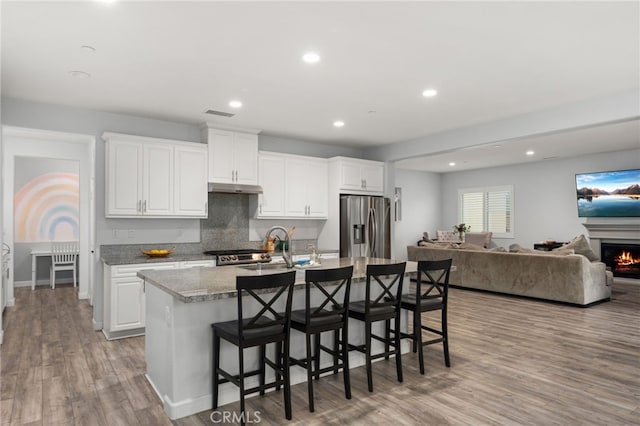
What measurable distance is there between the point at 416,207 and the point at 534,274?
5.21 metres

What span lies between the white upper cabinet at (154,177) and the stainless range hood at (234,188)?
0.12m

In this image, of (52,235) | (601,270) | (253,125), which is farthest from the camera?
(52,235)

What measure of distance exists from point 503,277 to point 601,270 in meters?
1.40

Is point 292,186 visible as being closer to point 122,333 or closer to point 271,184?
point 271,184

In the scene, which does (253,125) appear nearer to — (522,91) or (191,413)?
(522,91)

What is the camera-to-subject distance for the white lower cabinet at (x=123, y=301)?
15.0 feet

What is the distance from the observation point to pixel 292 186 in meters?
6.32

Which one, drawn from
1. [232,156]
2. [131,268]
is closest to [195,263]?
[131,268]

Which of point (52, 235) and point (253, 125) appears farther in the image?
point (52, 235)

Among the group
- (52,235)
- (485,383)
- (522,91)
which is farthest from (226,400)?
(52,235)

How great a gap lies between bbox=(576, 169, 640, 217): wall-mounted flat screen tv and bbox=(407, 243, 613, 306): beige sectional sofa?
2725 millimetres

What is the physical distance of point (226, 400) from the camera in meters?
2.98

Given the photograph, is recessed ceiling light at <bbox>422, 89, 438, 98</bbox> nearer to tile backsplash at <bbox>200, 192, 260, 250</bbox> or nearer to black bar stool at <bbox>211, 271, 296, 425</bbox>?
black bar stool at <bbox>211, 271, 296, 425</bbox>
